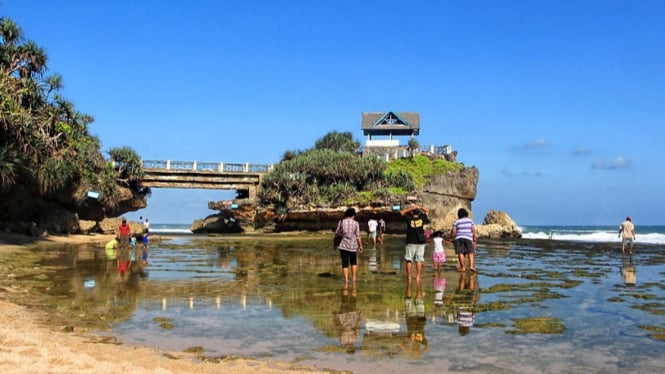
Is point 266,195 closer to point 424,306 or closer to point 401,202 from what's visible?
point 401,202

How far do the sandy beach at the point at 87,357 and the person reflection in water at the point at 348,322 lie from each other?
1015 mm

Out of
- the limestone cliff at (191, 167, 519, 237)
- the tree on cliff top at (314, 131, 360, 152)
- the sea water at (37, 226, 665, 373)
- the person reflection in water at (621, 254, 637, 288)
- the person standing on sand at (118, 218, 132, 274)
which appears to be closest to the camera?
the sea water at (37, 226, 665, 373)

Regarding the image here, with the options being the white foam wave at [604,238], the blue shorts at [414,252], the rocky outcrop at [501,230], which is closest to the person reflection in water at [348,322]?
the blue shorts at [414,252]

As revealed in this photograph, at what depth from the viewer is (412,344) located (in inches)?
231

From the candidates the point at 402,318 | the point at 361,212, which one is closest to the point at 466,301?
the point at 402,318

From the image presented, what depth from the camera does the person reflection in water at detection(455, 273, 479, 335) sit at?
7008mm

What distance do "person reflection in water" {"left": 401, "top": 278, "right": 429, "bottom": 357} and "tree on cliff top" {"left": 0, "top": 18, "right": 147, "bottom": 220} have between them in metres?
18.4

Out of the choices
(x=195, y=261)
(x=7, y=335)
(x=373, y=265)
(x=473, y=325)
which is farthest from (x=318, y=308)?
(x=195, y=261)

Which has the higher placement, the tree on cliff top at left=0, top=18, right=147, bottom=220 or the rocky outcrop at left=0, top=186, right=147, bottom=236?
the tree on cliff top at left=0, top=18, right=147, bottom=220

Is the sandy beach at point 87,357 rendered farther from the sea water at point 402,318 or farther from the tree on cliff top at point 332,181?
the tree on cliff top at point 332,181

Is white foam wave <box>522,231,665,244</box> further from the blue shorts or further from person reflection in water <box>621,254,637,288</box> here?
the blue shorts

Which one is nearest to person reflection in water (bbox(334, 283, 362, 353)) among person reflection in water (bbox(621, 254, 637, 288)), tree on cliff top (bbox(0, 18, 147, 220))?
person reflection in water (bbox(621, 254, 637, 288))

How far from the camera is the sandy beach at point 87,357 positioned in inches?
179

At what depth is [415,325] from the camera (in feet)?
22.7
